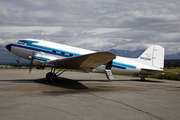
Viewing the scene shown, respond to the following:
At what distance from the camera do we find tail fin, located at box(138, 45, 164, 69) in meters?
19.5

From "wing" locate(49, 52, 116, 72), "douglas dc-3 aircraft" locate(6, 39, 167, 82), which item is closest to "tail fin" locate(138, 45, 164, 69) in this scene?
"douglas dc-3 aircraft" locate(6, 39, 167, 82)

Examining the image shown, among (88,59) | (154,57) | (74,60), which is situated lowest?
(74,60)

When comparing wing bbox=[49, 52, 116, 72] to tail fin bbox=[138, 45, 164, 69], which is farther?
tail fin bbox=[138, 45, 164, 69]

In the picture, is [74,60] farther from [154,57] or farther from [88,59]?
[154,57]

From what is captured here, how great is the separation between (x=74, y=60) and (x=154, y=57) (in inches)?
438

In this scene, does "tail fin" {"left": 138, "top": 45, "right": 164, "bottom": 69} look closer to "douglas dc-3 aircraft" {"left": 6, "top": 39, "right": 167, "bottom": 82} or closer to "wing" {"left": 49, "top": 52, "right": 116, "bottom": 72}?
"douglas dc-3 aircraft" {"left": 6, "top": 39, "right": 167, "bottom": 82}

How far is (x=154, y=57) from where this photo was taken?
19531mm

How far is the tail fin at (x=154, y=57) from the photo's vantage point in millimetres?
19469

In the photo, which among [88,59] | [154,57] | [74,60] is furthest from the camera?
[154,57]

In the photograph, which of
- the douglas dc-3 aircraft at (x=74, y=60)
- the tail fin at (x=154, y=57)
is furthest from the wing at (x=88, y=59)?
the tail fin at (x=154, y=57)

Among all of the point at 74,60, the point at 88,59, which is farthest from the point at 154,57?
the point at 74,60

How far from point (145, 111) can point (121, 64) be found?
12.4 metres

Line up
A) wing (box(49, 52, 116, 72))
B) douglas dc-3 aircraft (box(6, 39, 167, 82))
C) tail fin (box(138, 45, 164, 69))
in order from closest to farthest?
wing (box(49, 52, 116, 72)) → douglas dc-3 aircraft (box(6, 39, 167, 82)) → tail fin (box(138, 45, 164, 69))

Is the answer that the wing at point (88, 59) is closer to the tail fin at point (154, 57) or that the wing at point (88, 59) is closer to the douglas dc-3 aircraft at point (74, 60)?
the douglas dc-3 aircraft at point (74, 60)
